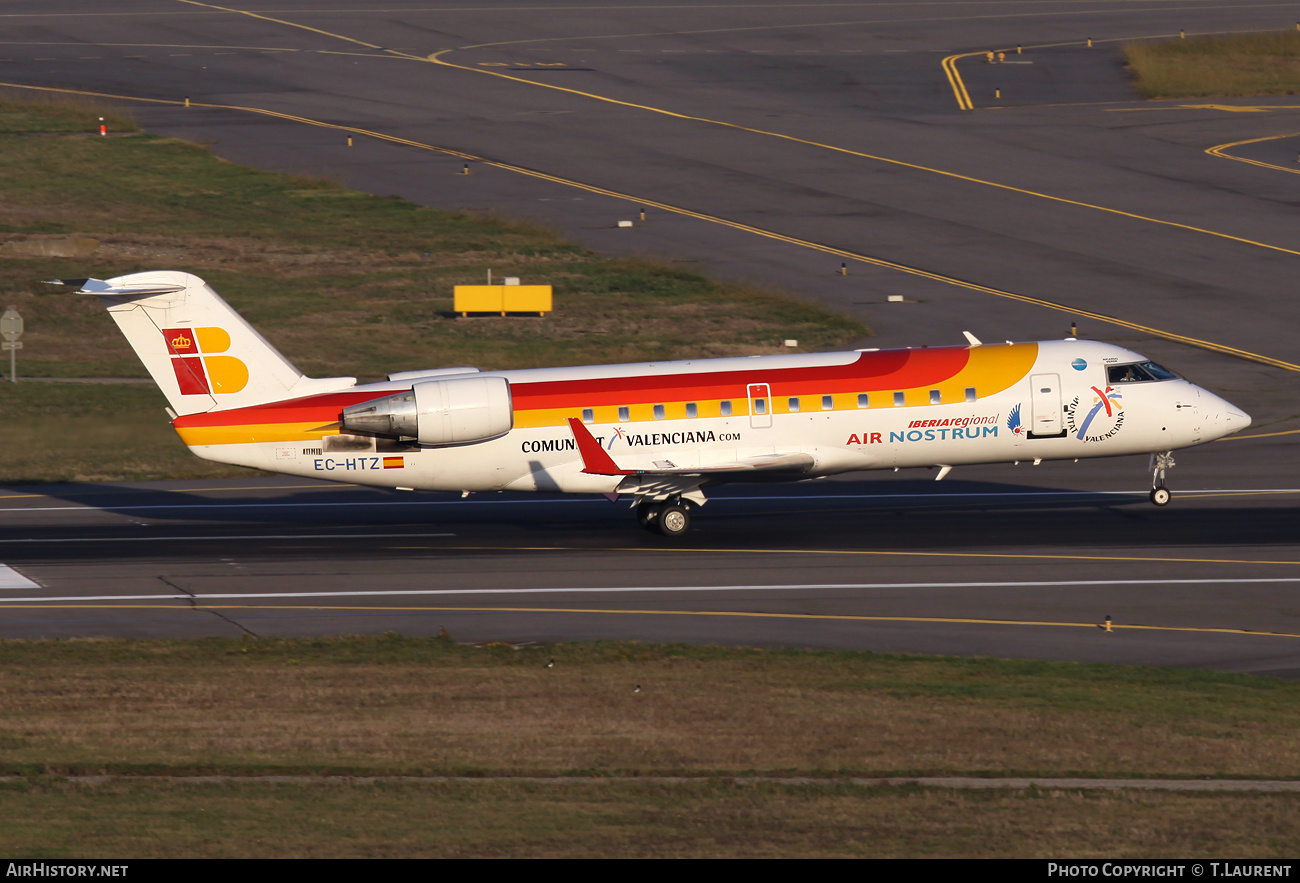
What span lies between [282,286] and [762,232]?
19769 mm

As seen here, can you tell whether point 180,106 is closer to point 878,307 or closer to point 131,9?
point 131,9

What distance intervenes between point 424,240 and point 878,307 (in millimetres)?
20310

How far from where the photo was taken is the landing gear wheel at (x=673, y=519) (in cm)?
3350

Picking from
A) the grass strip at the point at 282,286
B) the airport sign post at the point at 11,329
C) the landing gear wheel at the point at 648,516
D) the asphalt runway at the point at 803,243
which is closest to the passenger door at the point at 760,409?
the asphalt runway at the point at 803,243

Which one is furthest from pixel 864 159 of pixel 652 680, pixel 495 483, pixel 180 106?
pixel 652 680

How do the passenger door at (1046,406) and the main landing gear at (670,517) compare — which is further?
the main landing gear at (670,517)

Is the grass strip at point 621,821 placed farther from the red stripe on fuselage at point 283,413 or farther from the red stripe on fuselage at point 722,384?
the red stripe on fuselage at point 722,384

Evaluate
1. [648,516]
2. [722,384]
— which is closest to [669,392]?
[722,384]

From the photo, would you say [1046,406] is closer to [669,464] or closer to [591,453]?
[669,464]

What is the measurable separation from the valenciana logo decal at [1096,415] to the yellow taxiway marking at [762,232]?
63.0 feet

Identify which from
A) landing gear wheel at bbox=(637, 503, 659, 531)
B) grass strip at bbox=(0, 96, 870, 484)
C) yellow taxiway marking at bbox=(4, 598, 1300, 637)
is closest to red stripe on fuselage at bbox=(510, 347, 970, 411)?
landing gear wheel at bbox=(637, 503, 659, 531)

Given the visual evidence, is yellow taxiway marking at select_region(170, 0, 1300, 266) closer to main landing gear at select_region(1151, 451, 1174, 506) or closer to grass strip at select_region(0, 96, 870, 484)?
grass strip at select_region(0, 96, 870, 484)

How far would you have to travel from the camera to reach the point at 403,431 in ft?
105

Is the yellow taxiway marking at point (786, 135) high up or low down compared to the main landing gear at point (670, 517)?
up
